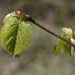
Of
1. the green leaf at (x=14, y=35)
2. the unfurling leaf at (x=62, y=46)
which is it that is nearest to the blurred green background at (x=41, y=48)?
the unfurling leaf at (x=62, y=46)

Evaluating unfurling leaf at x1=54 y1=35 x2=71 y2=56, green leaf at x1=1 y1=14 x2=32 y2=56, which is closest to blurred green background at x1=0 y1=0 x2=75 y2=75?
unfurling leaf at x1=54 y1=35 x2=71 y2=56

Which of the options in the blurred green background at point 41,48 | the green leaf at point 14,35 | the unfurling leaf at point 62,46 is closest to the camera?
the green leaf at point 14,35

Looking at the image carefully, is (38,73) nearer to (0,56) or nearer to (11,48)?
(0,56)

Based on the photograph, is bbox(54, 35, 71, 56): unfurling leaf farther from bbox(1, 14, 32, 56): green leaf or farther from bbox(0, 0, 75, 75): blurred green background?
bbox(0, 0, 75, 75): blurred green background

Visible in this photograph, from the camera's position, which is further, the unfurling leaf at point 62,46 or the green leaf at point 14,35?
the unfurling leaf at point 62,46

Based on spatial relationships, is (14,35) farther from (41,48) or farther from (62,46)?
(41,48)

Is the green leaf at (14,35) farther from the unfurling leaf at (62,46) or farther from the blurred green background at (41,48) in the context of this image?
the blurred green background at (41,48)

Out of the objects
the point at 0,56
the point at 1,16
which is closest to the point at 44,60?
the point at 0,56
